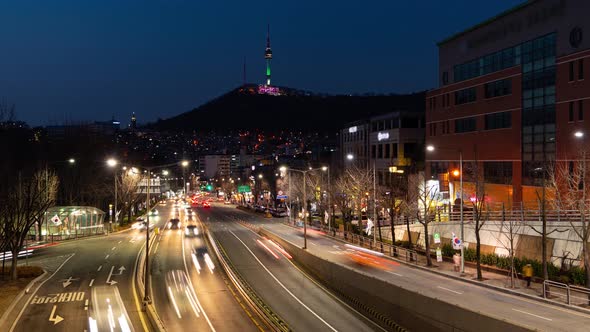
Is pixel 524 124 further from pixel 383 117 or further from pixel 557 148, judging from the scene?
pixel 383 117

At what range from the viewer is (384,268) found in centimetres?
4091

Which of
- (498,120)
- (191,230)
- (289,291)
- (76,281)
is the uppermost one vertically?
(498,120)

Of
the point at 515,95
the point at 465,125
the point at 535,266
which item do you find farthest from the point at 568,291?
the point at 465,125

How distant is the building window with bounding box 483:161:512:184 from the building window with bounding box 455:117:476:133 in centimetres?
591

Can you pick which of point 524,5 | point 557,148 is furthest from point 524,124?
point 524,5

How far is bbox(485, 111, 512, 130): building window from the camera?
190 ft

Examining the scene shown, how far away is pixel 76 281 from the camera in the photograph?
38.5m

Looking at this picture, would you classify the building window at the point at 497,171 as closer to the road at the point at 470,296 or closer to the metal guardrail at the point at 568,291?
the road at the point at 470,296

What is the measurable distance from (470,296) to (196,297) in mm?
16610

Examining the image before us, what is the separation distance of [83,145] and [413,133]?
54.9 meters

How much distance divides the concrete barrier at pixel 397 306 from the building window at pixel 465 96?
1336 inches

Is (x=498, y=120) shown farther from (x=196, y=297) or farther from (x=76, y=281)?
(x=76, y=281)

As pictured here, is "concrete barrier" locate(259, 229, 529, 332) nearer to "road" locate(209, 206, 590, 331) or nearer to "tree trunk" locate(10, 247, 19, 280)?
"road" locate(209, 206, 590, 331)

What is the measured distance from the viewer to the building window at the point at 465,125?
6450cm
